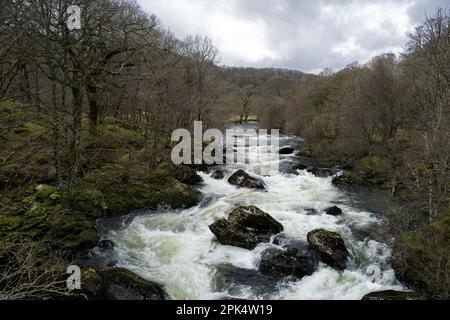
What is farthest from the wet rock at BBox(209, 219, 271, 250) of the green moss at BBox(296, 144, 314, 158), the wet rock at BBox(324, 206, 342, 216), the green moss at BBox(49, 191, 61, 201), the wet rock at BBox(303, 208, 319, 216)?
the green moss at BBox(296, 144, 314, 158)

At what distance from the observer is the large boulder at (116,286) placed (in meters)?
9.04

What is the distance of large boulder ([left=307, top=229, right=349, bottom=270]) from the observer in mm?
11367

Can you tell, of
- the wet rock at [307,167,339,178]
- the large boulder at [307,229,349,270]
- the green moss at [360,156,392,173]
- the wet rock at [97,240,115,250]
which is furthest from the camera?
the wet rock at [307,167,339,178]

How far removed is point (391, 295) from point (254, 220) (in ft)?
18.2

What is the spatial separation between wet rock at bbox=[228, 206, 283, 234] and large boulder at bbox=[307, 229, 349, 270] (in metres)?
1.58

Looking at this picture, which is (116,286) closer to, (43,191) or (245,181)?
(43,191)

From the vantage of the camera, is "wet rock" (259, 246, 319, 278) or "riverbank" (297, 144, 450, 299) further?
"wet rock" (259, 246, 319, 278)


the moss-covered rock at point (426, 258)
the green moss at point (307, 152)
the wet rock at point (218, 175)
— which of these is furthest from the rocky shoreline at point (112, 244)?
the green moss at point (307, 152)

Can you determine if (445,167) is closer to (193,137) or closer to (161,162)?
(161,162)

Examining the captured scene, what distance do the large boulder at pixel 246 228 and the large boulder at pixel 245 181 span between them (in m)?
6.93

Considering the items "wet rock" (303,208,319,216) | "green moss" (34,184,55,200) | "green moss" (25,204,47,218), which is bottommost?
"wet rock" (303,208,319,216)

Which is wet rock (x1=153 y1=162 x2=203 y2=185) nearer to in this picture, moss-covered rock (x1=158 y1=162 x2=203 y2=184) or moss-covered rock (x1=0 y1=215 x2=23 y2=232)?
moss-covered rock (x1=158 y1=162 x2=203 y2=184)

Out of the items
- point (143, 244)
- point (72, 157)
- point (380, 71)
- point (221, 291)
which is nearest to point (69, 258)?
point (143, 244)

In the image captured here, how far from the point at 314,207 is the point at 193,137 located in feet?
45.8
